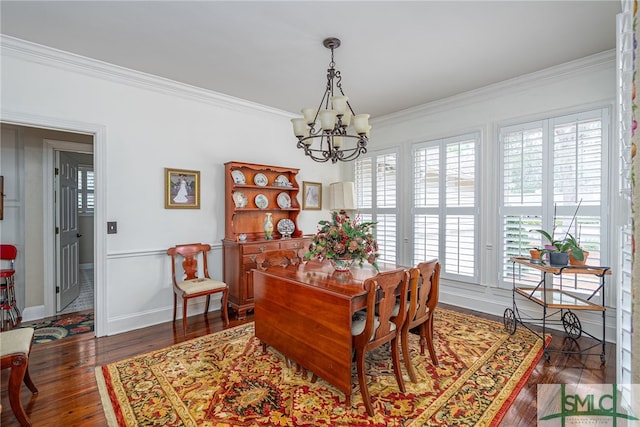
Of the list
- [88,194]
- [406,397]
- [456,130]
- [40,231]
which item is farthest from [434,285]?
[88,194]

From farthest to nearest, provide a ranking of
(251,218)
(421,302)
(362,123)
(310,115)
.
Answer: (251,218) < (310,115) < (362,123) < (421,302)

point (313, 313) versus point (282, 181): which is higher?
point (282, 181)

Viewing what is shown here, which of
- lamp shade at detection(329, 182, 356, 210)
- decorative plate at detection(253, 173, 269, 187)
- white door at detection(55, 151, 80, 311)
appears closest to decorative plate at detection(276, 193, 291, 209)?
decorative plate at detection(253, 173, 269, 187)

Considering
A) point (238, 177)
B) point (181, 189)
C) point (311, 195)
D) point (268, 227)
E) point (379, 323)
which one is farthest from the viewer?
point (311, 195)

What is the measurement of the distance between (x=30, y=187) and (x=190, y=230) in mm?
1936

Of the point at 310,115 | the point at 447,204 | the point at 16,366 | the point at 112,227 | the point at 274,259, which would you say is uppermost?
the point at 310,115

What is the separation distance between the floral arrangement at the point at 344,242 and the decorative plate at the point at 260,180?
200 cm

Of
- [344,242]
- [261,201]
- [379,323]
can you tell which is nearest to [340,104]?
[344,242]

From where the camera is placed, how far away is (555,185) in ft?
10.7

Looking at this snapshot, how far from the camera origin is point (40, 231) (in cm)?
370

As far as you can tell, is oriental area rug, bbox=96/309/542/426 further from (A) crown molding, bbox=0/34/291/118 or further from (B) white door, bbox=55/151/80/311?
(A) crown molding, bbox=0/34/291/118

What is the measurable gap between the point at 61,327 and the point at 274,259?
2611mm

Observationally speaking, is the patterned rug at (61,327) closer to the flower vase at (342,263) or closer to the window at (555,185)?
the flower vase at (342,263)

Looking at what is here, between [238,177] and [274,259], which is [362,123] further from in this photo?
[238,177]
